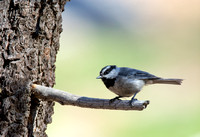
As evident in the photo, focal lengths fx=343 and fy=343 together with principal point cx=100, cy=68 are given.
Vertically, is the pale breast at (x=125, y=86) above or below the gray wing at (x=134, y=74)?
below

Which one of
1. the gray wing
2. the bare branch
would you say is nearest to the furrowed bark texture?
the bare branch

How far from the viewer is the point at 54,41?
10.0ft

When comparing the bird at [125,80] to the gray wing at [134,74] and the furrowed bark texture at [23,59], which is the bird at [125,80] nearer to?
the gray wing at [134,74]

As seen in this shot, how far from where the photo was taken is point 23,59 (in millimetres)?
2840

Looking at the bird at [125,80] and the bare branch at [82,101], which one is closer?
Answer: the bare branch at [82,101]

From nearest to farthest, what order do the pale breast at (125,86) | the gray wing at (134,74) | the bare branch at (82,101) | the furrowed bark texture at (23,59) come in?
the bare branch at (82,101)
the furrowed bark texture at (23,59)
the pale breast at (125,86)
the gray wing at (134,74)

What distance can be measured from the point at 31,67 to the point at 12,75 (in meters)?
0.17

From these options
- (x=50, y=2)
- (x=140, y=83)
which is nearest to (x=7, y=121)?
(x=50, y=2)

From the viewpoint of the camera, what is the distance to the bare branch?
104 inches

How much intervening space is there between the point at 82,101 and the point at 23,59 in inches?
24.1

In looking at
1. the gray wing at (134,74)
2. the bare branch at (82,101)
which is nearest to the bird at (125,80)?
the gray wing at (134,74)

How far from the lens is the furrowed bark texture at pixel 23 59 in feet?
9.16

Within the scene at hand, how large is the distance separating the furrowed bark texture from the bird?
0.75 metres

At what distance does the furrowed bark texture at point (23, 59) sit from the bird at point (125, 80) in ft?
2.45
